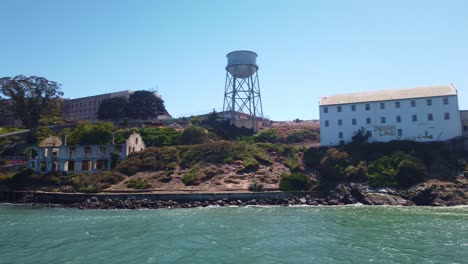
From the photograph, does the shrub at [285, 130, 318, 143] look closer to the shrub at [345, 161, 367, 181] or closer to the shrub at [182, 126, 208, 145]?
the shrub at [182, 126, 208, 145]

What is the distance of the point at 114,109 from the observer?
3656 inches

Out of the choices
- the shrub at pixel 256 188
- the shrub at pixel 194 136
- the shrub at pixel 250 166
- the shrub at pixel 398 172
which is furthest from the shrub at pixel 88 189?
the shrub at pixel 398 172

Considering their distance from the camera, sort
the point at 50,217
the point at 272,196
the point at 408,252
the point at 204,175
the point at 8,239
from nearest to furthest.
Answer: the point at 408,252
the point at 8,239
the point at 50,217
the point at 272,196
the point at 204,175

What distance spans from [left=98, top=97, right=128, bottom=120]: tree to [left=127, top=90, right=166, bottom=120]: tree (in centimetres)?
143

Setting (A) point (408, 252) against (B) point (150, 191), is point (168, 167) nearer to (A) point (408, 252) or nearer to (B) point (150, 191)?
(B) point (150, 191)

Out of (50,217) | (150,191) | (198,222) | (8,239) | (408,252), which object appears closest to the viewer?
(408,252)

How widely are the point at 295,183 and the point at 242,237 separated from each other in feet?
78.2

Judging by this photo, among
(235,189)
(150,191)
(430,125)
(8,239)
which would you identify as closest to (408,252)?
(8,239)

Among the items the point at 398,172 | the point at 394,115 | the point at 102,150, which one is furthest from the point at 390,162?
the point at 102,150

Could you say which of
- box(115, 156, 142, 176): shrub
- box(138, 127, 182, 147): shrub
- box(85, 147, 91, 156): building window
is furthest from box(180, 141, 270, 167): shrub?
box(85, 147, 91, 156): building window

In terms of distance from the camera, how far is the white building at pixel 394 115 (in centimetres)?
5450

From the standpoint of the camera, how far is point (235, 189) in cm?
4756

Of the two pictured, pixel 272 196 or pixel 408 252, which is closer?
pixel 408 252

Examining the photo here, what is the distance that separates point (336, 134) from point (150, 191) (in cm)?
2969
